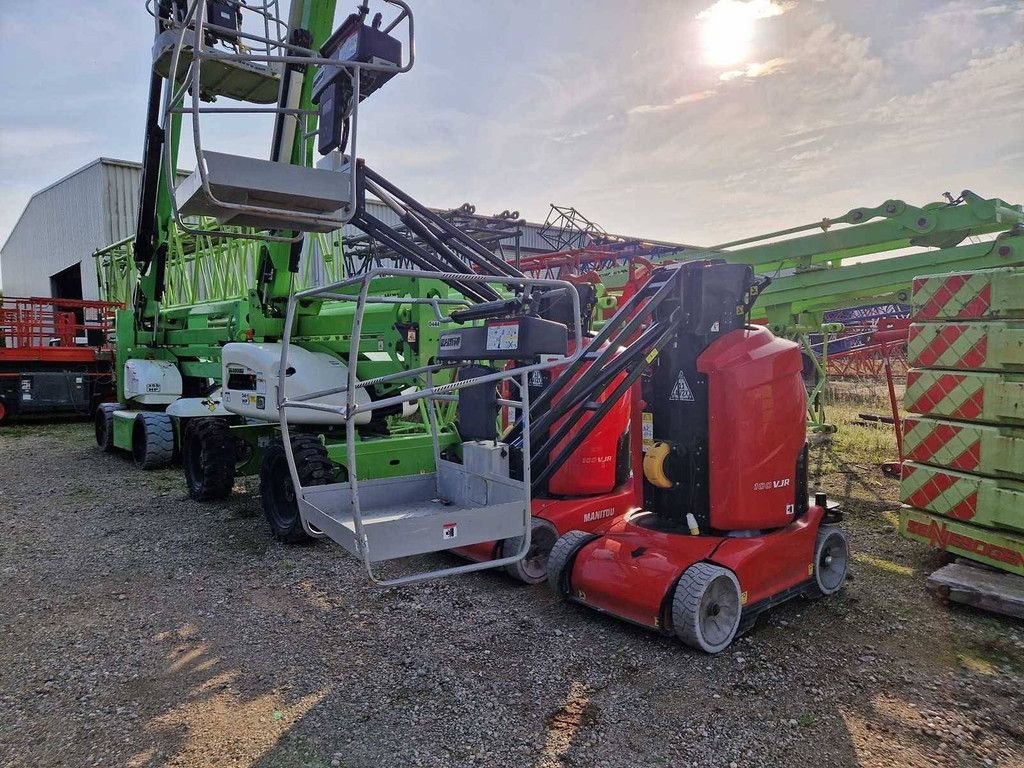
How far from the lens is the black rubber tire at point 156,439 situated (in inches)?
345

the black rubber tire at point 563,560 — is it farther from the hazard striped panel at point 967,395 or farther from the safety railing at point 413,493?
the hazard striped panel at point 967,395

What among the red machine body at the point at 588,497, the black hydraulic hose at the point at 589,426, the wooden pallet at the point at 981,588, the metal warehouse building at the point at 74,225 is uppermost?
the metal warehouse building at the point at 74,225

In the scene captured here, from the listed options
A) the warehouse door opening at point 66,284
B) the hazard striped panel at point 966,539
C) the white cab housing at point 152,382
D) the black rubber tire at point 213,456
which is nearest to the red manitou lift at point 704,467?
the hazard striped panel at point 966,539

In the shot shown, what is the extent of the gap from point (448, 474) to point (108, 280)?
1327 cm

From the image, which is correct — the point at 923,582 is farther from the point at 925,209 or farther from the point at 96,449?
the point at 96,449

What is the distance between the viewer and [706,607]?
3.55 metres

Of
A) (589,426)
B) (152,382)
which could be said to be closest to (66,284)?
(152,382)

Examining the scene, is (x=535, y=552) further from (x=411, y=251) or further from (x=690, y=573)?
(x=411, y=251)

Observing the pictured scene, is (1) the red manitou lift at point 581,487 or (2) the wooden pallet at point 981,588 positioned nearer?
(2) the wooden pallet at point 981,588

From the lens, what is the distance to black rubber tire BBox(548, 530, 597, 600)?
4.02 metres

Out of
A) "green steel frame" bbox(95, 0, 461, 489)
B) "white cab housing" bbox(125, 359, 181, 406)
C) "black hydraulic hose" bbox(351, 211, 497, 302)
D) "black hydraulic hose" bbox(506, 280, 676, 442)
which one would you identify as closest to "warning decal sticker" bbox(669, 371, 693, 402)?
"black hydraulic hose" bbox(506, 280, 676, 442)

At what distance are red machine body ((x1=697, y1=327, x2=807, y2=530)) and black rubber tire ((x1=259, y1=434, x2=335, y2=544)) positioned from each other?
2.89 m

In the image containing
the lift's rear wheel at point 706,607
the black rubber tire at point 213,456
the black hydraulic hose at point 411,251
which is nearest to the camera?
the lift's rear wheel at point 706,607

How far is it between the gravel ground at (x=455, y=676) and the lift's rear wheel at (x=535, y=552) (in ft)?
0.35
